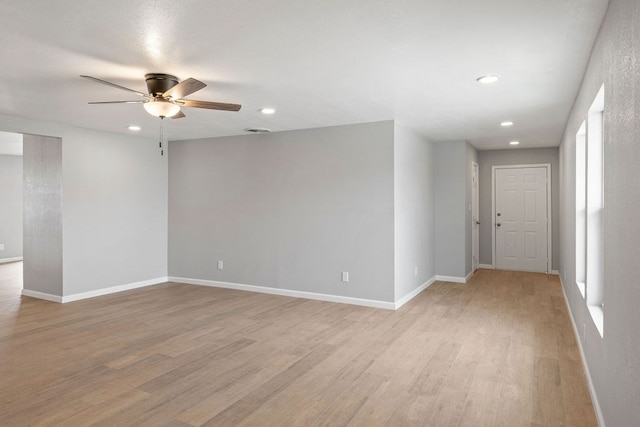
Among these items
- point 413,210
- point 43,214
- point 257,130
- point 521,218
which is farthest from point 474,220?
point 43,214

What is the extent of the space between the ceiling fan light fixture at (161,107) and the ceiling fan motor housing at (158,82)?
6 cm

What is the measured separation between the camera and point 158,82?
324 cm

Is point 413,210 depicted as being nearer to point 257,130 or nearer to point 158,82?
point 257,130

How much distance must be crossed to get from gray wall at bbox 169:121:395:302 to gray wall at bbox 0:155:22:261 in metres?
4.84

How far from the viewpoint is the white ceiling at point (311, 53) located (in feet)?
7.23

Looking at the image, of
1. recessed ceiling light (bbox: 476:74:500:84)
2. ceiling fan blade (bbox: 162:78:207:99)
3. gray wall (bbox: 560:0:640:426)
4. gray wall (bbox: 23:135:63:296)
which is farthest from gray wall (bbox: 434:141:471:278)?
gray wall (bbox: 23:135:63:296)

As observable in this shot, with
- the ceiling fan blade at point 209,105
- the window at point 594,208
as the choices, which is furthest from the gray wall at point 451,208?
the ceiling fan blade at point 209,105

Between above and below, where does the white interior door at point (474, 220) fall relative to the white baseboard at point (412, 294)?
above

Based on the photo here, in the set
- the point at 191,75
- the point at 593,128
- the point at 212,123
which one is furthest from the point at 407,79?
the point at 212,123

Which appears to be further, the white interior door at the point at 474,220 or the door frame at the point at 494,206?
the door frame at the point at 494,206

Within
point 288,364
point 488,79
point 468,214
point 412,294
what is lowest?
point 288,364

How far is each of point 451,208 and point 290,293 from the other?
3.09 meters

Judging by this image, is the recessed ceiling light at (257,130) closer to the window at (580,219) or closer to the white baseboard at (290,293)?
the white baseboard at (290,293)

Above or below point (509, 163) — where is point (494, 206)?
below
